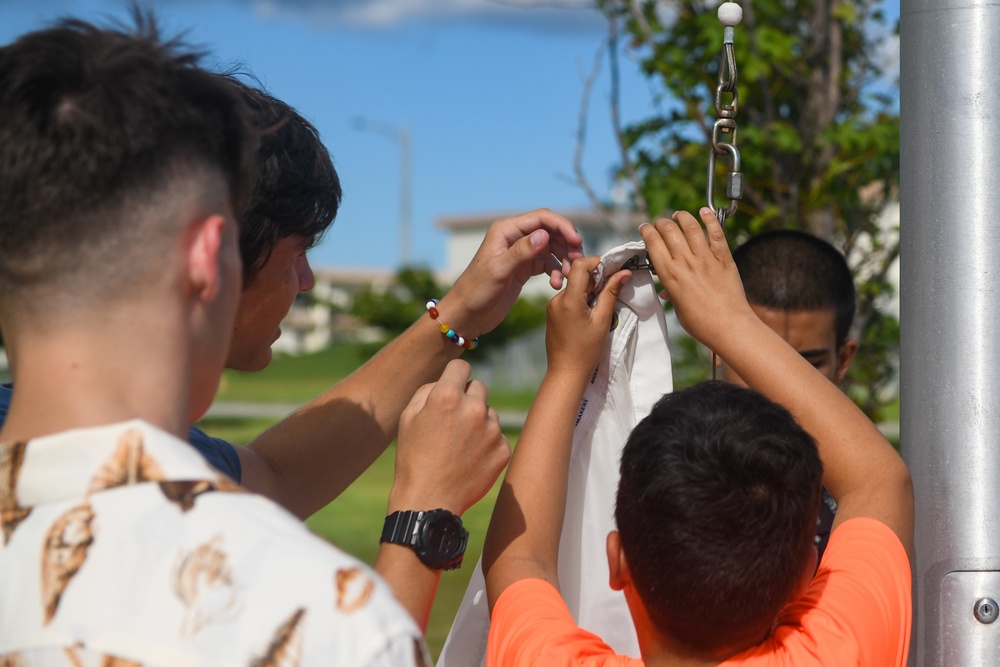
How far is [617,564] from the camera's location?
1.83 m

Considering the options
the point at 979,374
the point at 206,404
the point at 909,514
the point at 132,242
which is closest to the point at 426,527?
the point at 206,404

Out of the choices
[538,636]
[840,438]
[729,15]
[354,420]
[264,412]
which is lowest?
[264,412]

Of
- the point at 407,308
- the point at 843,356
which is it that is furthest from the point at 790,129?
the point at 407,308

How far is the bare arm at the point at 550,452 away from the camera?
1.99 meters

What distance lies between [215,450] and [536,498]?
0.67m

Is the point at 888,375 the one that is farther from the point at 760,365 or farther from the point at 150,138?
the point at 150,138

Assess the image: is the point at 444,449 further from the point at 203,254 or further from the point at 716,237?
the point at 716,237

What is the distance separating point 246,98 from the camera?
2.07 meters

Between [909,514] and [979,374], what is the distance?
1.02 feet

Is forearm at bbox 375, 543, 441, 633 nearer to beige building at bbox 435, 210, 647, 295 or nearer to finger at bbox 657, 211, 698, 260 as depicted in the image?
finger at bbox 657, 211, 698, 260

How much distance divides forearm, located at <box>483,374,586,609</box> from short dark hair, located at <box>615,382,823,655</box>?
27cm

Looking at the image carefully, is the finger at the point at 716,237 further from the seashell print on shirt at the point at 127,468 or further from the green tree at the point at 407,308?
the green tree at the point at 407,308

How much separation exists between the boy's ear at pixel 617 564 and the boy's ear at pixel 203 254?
881 millimetres

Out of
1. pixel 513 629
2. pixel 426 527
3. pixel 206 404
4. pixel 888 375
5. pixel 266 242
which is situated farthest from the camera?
pixel 888 375
